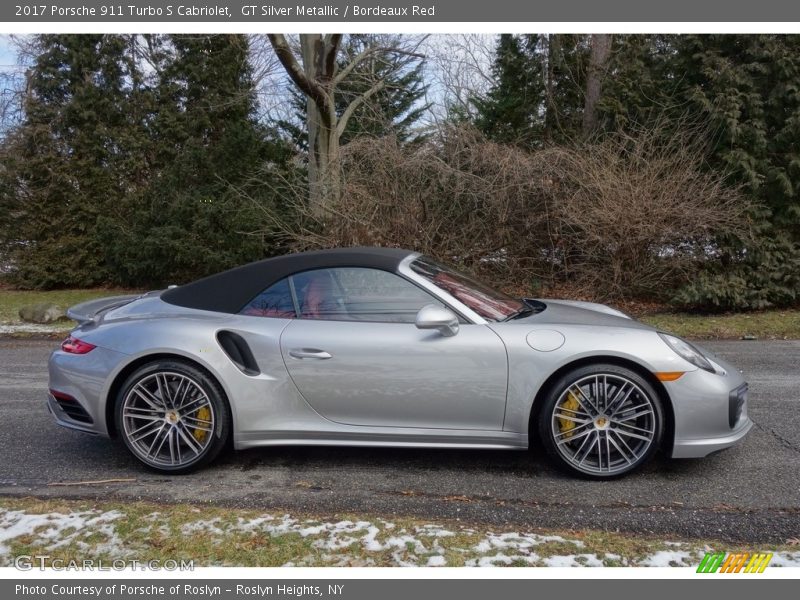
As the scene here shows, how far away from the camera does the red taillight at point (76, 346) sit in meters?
3.91

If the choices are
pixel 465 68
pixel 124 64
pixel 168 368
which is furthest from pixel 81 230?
pixel 168 368

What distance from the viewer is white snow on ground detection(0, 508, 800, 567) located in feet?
8.74

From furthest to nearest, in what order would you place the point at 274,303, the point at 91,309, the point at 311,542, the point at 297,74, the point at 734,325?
the point at 297,74 → the point at 734,325 → the point at 91,309 → the point at 274,303 → the point at 311,542

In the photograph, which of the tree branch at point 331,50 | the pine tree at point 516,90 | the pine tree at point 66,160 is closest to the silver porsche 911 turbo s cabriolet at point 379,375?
the tree branch at point 331,50

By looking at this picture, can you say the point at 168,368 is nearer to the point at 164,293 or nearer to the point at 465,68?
the point at 164,293

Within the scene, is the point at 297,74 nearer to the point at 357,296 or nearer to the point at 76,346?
the point at 76,346

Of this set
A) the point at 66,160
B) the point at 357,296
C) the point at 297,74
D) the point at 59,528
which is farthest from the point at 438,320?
the point at 66,160

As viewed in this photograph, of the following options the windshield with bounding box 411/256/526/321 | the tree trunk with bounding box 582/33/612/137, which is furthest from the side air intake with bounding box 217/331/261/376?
the tree trunk with bounding box 582/33/612/137

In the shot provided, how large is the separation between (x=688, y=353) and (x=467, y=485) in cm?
154

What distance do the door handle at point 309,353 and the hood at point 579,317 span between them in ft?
3.88

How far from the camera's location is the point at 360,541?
9.33 ft

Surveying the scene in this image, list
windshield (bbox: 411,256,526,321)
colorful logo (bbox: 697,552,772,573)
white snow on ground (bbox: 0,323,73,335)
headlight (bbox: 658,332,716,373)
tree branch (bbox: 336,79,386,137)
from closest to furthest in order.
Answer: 1. colorful logo (bbox: 697,552,772,573)
2. headlight (bbox: 658,332,716,373)
3. windshield (bbox: 411,256,526,321)
4. white snow on ground (bbox: 0,323,73,335)
5. tree branch (bbox: 336,79,386,137)

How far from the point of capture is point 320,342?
3.68 meters

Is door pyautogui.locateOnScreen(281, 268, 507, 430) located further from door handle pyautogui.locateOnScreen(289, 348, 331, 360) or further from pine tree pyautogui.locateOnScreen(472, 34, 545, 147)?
pine tree pyautogui.locateOnScreen(472, 34, 545, 147)
